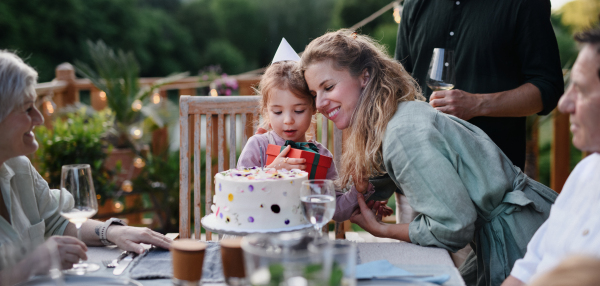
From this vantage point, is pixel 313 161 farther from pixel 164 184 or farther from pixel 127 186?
pixel 127 186

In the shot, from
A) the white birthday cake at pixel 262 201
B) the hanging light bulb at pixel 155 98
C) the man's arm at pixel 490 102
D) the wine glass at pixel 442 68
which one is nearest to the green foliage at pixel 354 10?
the hanging light bulb at pixel 155 98

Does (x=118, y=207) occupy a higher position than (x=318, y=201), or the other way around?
(x=318, y=201)

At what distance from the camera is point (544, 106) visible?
2314 millimetres

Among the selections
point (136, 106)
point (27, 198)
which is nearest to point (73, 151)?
point (136, 106)

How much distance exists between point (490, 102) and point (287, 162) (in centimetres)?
99

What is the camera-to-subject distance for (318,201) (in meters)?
1.26

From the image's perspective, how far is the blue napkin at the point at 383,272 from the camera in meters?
1.21

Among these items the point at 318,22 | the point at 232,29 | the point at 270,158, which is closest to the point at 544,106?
the point at 270,158

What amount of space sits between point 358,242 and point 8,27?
38.5ft

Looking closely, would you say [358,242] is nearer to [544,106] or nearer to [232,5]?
[544,106]

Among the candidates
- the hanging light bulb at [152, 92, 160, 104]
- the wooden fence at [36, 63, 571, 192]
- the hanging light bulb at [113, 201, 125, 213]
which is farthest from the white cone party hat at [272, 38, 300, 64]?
the hanging light bulb at [152, 92, 160, 104]

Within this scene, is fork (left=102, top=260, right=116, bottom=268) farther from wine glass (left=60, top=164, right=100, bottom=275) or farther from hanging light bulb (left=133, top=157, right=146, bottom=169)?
hanging light bulb (left=133, top=157, right=146, bottom=169)

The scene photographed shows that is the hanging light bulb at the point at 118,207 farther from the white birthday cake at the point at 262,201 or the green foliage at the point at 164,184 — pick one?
the white birthday cake at the point at 262,201

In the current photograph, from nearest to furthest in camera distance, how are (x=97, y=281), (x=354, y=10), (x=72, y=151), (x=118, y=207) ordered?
(x=97, y=281)
(x=72, y=151)
(x=118, y=207)
(x=354, y=10)
